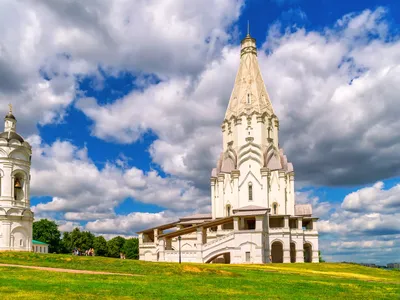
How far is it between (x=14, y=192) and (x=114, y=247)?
5620 cm

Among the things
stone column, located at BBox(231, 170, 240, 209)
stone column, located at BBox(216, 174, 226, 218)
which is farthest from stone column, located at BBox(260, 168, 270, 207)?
stone column, located at BBox(216, 174, 226, 218)

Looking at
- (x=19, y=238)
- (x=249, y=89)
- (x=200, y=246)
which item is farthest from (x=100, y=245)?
(x=19, y=238)

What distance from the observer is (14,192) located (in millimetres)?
46125

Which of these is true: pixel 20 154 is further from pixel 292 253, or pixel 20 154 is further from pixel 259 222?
pixel 292 253

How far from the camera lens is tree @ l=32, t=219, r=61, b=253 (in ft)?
284

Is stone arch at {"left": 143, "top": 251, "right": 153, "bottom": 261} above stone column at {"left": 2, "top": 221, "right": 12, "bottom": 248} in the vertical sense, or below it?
below

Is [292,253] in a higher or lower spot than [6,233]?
lower

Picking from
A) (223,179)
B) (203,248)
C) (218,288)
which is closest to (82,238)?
(223,179)

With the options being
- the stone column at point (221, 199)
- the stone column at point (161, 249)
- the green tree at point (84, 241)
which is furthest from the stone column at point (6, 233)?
the green tree at point (84, 241)

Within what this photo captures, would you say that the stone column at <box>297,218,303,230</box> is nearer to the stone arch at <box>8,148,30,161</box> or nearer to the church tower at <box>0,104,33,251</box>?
the church tower at <box>0,104,33,251</box>

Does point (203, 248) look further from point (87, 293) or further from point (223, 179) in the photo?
point (87, 293)

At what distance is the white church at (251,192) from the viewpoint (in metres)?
58.7

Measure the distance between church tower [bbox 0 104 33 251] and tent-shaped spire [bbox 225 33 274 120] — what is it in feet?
105

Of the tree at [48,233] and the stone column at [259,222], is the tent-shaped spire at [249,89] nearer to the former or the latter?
the stone column at [259,222]
